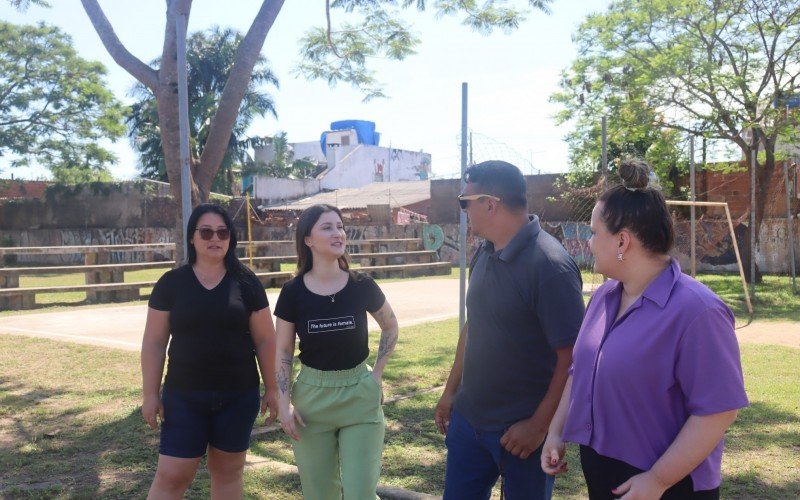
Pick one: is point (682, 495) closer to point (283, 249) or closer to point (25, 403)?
point (25, 403)

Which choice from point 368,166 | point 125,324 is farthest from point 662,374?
point 368,166

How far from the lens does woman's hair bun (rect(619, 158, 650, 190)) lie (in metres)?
2.37

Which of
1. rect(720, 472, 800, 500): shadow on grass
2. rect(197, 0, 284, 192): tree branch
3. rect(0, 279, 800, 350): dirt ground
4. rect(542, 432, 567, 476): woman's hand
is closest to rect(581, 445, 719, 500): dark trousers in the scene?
rect(542, 432, 567, 476): woman's hand

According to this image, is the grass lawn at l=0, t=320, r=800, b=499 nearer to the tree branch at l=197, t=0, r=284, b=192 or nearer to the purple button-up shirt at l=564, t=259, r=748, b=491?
the tree branch at l=197, t=0, r=284, b=192

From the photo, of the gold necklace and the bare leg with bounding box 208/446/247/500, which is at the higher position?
the gold necklace

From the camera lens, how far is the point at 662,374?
2.17 meters

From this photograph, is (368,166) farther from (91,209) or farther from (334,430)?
(334,430)

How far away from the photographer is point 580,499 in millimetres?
4520

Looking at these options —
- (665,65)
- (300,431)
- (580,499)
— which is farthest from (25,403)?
(665,65)

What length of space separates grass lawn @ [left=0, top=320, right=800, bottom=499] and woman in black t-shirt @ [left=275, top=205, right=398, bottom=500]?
125 cm

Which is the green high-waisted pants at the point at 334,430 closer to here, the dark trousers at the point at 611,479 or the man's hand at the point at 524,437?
the man's hand at the point at 524,437

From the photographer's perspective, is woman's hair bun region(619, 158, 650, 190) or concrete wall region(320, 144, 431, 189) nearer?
woman's hair bun region(619, 158, 650, 190)

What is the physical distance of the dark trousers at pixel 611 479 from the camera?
7.26ft

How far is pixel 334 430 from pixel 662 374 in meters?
1.74
